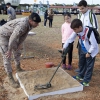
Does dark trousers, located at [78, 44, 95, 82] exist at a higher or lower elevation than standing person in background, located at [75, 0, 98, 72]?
lower

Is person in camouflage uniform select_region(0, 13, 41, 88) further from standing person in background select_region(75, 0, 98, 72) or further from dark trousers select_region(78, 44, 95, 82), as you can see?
dark trousers select_region(78, 44, 95, 82)

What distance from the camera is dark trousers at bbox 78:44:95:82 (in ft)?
12.8

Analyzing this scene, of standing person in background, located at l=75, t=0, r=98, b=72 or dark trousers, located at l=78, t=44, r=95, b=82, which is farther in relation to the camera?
standing person in background, located at l=75, t=0, r=98, b=72

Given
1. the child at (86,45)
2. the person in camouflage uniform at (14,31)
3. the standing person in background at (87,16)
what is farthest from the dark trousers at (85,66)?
the person in camouflage uniform at (14,31)

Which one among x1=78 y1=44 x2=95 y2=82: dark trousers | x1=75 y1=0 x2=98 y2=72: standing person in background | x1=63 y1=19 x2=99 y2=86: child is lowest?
x1=78 y1=44 x2=95 y2=82: dark trousers

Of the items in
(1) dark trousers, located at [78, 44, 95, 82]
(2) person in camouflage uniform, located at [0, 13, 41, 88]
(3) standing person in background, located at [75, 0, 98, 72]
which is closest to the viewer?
(2) person in camouflage uniform, located at [0, 13, 41, 88]

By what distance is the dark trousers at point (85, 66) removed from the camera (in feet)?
12.8

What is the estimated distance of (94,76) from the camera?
15.5 ft

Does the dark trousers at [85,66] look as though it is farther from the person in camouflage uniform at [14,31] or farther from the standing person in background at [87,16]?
the person in camouflage uniform at [14,31]

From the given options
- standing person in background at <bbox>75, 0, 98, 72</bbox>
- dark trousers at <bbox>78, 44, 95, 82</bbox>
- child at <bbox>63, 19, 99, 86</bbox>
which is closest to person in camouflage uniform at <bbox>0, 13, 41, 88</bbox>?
child at <bbox>63, 19, 99, 86</bbox>

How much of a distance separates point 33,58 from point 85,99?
→ 295 centimetres

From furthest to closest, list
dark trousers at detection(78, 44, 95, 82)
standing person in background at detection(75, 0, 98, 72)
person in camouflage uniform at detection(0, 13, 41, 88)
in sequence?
standing person in background at detection(75, 0, 98, 72) → dark trousers at detection(78, 44, 95, 82) → person in camouflage uniform at detection(0, 13, 41, 88)

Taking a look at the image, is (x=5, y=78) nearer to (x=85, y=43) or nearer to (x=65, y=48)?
(x=65, y=48)

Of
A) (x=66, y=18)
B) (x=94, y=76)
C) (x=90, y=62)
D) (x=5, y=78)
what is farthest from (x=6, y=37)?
(x=94, y=76)
